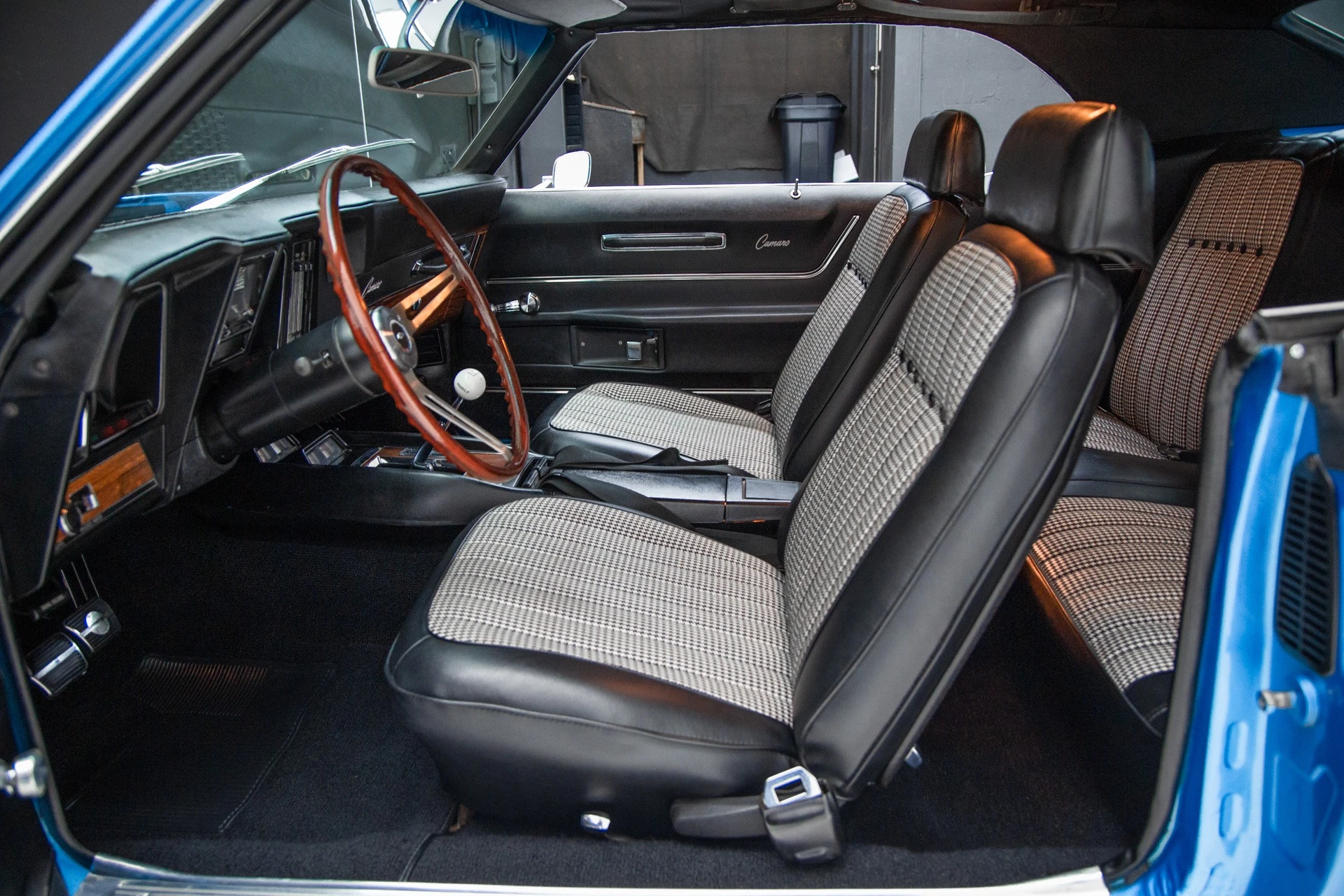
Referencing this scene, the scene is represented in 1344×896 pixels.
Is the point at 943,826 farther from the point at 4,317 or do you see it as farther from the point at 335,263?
the point at 4,317

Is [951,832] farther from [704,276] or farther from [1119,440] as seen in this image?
[704,276]

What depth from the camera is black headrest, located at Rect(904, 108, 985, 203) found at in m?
1.97

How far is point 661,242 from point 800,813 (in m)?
2.11

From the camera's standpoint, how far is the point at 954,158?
1980 millimetres

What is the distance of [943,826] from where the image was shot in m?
1.41

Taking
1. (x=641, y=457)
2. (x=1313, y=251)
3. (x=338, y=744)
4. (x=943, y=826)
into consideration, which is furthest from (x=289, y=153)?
(x=1313, y=251)

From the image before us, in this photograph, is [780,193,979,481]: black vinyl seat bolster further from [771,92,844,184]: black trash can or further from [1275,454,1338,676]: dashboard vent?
[771,92,844,184]: black trash can

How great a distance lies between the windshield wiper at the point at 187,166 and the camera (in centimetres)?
146

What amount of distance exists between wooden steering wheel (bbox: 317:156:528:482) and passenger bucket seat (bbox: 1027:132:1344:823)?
92 centimetres

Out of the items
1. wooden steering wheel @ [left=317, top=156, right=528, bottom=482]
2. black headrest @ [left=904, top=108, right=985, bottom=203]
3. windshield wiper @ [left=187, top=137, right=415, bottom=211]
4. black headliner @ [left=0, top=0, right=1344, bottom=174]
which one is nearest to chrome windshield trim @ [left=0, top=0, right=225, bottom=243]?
wooden steering wheel @ [left=317, top=156, right=528, bottom=482]

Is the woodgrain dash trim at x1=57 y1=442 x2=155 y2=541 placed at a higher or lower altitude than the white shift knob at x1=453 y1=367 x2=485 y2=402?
lower

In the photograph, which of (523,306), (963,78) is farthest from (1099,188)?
(963,78)

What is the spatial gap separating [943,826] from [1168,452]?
1079mm

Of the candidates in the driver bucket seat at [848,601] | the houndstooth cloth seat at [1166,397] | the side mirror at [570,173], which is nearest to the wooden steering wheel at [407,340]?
the driver bucket seat at [848,601]
